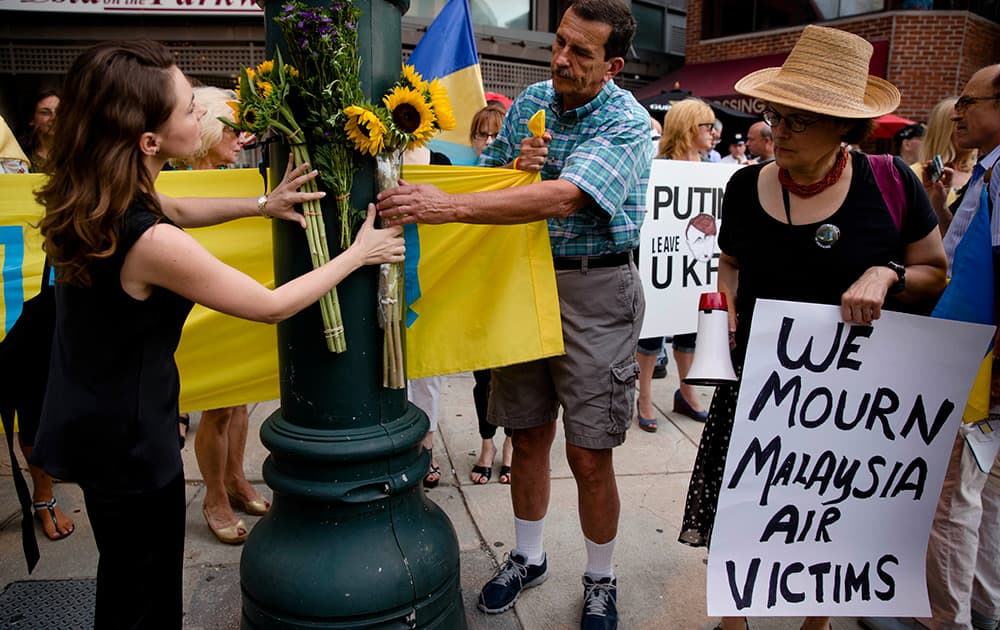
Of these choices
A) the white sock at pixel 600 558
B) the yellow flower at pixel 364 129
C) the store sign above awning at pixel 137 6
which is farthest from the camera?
the store sign above awning at pixel 137 6

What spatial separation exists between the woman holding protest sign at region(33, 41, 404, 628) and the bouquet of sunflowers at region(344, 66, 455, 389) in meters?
0.13

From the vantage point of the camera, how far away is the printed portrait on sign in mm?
4883

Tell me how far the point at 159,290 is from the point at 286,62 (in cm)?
69

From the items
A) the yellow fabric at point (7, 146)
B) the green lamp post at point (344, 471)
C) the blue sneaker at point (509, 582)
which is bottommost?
the blue sneaker at point (509, 582)

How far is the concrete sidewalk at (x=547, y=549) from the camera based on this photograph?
2.84m

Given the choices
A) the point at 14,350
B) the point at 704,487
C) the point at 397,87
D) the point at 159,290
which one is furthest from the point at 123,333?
the point at 704,487

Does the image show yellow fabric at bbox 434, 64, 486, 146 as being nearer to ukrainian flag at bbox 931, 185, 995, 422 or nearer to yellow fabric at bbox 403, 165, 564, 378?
yellow fabric at bbox 403, 165, 564, 378

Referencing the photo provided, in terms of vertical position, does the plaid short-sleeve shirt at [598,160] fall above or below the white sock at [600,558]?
above


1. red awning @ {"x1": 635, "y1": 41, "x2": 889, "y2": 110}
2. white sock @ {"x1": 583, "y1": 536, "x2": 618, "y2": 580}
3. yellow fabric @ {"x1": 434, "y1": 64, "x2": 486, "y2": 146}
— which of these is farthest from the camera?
red awning @ {"x1": 635, "y1": 41, "x2": 889, "y2": 110}

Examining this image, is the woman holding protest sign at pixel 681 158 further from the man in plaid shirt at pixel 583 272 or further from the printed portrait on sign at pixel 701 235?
the man in plaid shirt at pixel 583 272

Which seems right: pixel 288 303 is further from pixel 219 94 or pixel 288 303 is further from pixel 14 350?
pixel 219 94

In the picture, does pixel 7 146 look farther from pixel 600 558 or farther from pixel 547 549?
pixel 600 558

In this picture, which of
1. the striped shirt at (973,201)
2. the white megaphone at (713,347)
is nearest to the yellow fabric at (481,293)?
the white megaphone at (713,347)

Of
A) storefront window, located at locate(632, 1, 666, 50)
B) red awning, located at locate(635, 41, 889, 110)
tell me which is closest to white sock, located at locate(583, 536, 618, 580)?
red awning, located at locate(635, 41, 889, 110)
